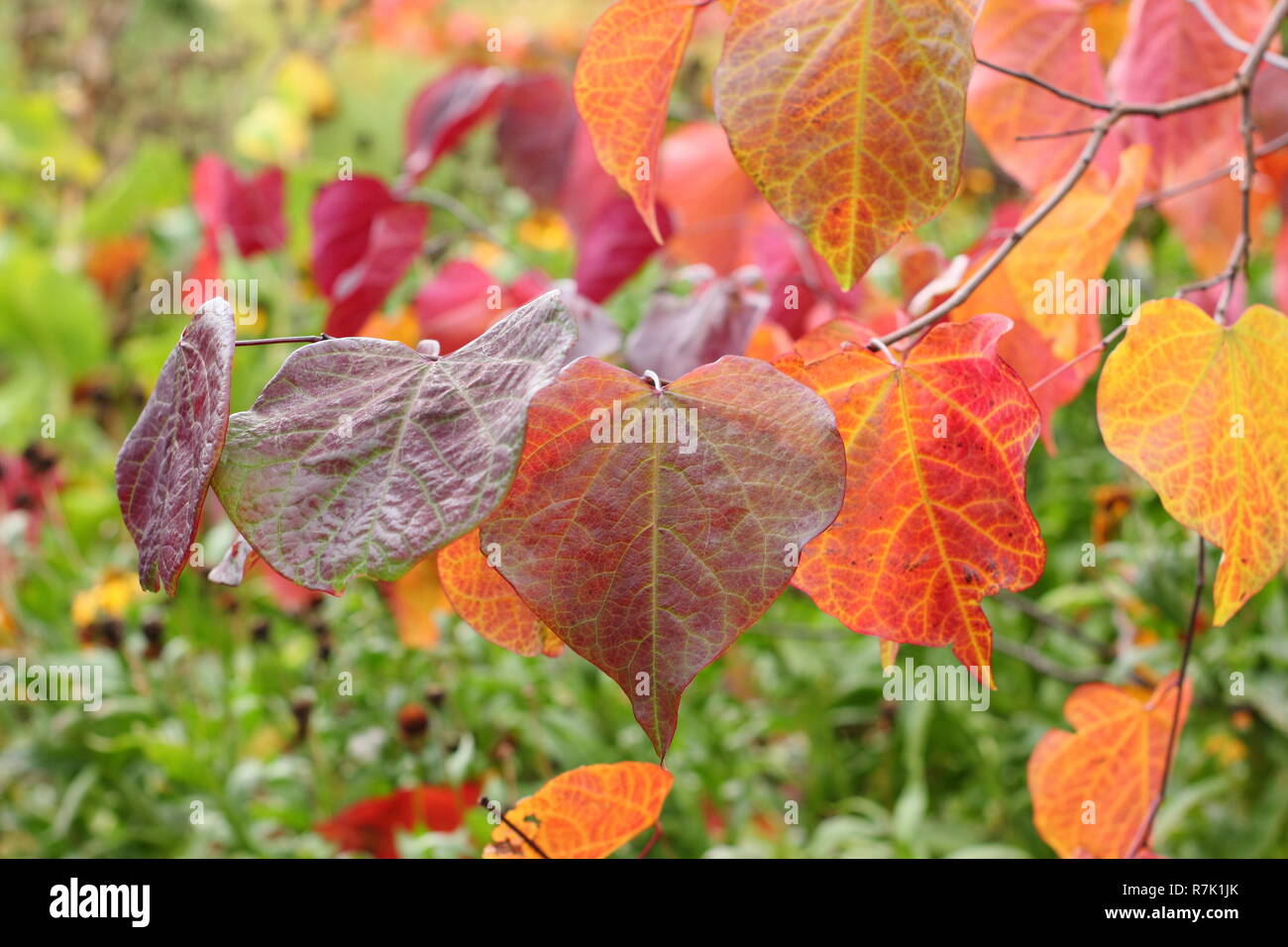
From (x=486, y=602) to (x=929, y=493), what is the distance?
7.0 inches

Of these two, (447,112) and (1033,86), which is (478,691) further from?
(1033,86)

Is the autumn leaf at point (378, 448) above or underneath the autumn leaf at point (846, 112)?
underneath

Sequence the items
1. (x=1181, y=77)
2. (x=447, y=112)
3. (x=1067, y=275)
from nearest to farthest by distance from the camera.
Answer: (x=1067, y=275)
(x=1181, y=77)
(x=447, y=112)

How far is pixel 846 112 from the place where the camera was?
1.27 feet

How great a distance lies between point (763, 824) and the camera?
121cm

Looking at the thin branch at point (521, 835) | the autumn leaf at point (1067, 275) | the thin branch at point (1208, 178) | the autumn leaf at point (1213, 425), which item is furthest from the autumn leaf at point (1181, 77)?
the thin branch at point (521, 835)

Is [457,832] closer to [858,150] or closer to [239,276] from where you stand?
[858,150]

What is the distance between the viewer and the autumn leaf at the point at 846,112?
38 centimetres

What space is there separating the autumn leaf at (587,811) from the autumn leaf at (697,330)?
0.20 meters

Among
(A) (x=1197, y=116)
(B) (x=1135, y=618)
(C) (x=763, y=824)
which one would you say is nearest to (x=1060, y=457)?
(B) (x=1135, y=618)

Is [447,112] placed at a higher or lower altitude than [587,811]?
higher

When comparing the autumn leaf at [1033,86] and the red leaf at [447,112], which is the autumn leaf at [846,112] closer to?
the autumn leaf at [1033,86]

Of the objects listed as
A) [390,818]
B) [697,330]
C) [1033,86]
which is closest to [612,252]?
[697,330]

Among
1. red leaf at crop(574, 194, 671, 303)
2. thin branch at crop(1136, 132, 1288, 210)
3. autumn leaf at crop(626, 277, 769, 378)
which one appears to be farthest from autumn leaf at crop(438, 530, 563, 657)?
thin branch at crop(1136, 132, 1288, 210)
